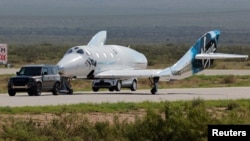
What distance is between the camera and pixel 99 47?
53.1m

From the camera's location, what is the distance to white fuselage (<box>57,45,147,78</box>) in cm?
4856

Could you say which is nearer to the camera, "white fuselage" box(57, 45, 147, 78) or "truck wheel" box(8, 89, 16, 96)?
"truck wheel" box(8, 89, 16, 96)

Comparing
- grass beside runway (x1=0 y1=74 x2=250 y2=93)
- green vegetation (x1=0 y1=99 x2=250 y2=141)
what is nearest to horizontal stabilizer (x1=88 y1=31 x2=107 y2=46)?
grass beside runway (x1=0 y1=74 x2=250 y2=93)

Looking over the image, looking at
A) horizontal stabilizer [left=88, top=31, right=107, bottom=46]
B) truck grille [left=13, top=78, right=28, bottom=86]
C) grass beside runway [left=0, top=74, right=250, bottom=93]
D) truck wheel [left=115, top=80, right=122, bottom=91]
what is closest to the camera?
truck grille [left=13, top=78, right=28, bottom=86]

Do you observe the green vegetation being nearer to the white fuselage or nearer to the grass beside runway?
the white fuselage

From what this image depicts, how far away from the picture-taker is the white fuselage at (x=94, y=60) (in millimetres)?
48562

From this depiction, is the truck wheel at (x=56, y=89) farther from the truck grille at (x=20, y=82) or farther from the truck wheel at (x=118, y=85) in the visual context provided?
the truck wheel at (x=118, y=85)

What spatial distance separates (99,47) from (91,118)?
22494 millimetres

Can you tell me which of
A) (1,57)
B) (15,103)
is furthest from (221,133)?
(1,57)

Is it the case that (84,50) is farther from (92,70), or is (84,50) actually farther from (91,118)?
(91,118)

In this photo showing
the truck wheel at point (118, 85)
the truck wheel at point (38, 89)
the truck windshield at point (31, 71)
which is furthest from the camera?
the truck wheel at point (118, 85)

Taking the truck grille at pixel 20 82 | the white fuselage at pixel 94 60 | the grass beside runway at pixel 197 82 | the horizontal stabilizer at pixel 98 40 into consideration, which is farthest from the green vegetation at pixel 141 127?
the grass beside runway at pixel 197 82

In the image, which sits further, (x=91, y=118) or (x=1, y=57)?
(x=1, y=57)

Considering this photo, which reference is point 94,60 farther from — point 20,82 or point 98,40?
point 98,40
